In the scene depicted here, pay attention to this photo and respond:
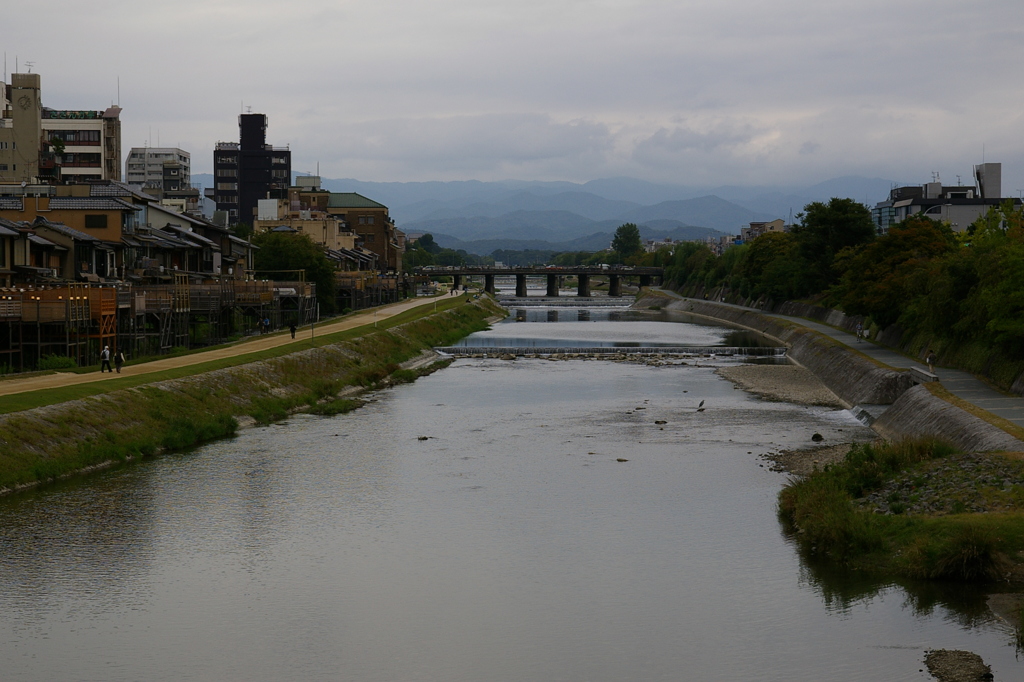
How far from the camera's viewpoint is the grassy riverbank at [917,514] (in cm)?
2417

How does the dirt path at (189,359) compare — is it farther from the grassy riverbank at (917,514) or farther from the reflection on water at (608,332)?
the grassy riverbank at (917,514)

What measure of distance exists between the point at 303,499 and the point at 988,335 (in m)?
32.6

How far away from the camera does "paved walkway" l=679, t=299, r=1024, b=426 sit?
39.0 metres

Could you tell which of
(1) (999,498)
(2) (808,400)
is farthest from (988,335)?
(1) (999,498)

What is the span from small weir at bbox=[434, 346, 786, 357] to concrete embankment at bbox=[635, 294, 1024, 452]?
2.83m

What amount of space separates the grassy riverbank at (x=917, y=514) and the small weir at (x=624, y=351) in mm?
51109

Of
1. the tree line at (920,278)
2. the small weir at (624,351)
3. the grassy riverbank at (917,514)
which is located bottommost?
the grassy riverbank at (917,514)

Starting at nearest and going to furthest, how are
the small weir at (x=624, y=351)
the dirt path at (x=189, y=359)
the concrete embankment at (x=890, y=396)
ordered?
the concrete embankment at (x=890, y=396) < the dirt path at (x=189, y=359) < the small weir at (x=624, y=351)

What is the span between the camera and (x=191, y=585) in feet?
79.6

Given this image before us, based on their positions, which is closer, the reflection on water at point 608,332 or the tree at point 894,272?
the tree at point 894,272

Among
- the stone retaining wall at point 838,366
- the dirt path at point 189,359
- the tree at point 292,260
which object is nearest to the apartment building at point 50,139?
the tree at point 292,260

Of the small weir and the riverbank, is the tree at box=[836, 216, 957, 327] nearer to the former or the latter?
the small weir

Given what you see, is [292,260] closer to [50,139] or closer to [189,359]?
[189,359]

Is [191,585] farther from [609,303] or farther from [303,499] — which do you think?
[609,303]
